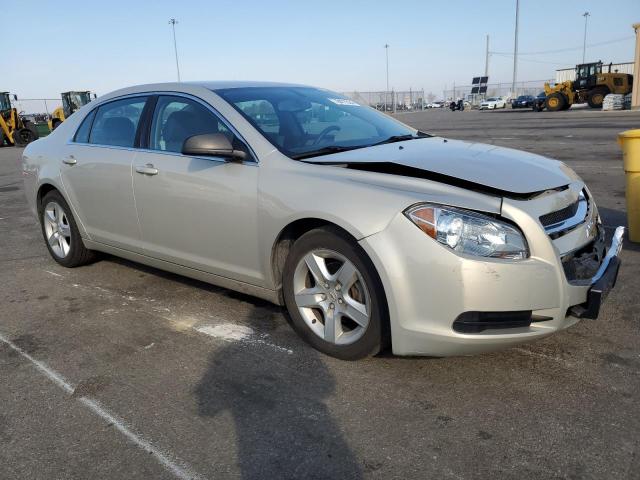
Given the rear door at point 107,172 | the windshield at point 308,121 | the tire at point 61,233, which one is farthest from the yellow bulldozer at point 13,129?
the windshield at point 308,121

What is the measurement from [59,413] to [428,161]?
7.68ft

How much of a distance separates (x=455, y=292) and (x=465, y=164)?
2.72ft

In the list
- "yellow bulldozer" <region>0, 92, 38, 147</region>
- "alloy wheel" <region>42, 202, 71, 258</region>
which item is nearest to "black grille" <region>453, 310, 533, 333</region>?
"alloy wheel" <region>42, 202, 71, 258</region>

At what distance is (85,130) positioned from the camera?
15.9 feet

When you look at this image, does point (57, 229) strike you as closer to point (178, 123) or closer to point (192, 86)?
point (178, 123)

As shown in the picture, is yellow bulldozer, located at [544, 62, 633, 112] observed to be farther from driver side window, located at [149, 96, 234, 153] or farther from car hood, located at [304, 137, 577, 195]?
driver side window, located at [149, 96, 234, 153]

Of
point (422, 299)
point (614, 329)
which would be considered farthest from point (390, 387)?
point (614, 329)

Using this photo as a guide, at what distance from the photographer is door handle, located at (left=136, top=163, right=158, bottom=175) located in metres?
3.95

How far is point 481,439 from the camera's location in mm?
2420

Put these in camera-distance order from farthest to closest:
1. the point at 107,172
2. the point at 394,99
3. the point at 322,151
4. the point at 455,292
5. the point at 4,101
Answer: the point at 394,99, the point at 4,101, the point at 107,172, the point at 322,151, the point at 455,292

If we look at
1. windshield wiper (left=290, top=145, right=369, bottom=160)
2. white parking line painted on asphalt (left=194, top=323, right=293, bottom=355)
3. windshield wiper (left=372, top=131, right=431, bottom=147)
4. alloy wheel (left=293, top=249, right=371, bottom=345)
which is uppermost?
windshield wiper (left=372, top=131, right=431, bottom=147)

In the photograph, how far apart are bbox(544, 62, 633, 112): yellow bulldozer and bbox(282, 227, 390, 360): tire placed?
1471 inches

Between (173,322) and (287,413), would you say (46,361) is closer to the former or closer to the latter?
(173,322)

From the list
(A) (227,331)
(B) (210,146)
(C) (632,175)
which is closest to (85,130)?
(B) (210,146)
